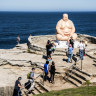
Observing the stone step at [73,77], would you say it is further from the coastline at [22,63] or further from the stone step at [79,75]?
the coastline at [22,63]

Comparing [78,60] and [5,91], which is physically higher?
[78,60]

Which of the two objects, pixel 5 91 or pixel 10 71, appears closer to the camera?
pixel 5 91

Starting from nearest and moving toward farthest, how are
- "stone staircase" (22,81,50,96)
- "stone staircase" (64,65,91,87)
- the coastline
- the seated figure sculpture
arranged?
"stone staircase" (22,81,50,96), "stone staircase" (64,65,91,87), the coastline, the seated figure sculpture

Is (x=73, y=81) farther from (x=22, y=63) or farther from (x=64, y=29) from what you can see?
(x=64, y=29)

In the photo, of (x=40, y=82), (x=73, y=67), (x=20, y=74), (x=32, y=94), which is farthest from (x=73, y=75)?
(x=20, y=74)

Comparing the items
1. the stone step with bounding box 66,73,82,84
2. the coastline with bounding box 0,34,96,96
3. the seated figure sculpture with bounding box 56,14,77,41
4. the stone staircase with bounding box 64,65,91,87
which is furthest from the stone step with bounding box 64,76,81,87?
the seated figure sculpture with bounding box 56,14,77,41

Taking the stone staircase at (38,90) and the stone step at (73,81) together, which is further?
the stone step at (73,81)

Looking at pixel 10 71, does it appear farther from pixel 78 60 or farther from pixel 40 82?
pixel 78 60

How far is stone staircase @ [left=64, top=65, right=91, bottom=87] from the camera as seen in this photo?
1243 cm

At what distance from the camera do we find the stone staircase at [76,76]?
12.4 meters

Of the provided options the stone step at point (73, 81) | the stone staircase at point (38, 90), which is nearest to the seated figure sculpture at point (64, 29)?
the stone step at point (73, 81)

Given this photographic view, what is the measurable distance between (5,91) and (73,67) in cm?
521

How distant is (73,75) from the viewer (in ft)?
43.8

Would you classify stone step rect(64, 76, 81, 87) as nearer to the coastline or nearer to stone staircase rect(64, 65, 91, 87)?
stone staircase rect(64, 65, 91, 87)
